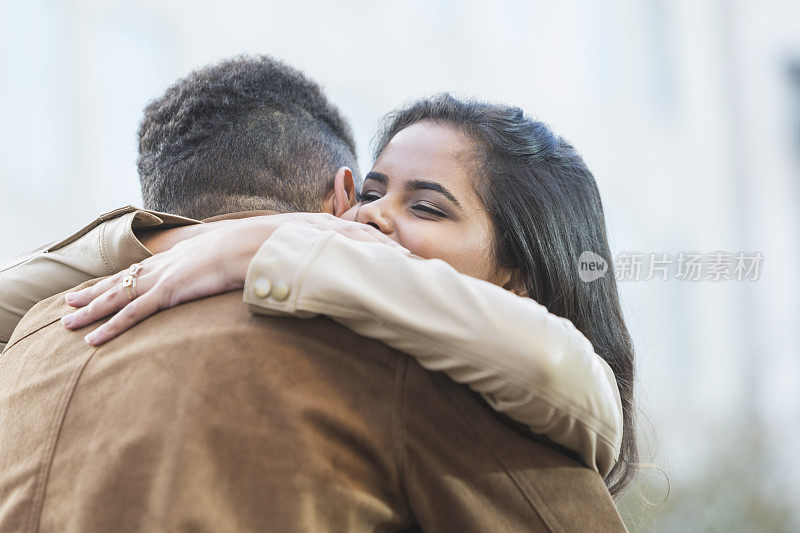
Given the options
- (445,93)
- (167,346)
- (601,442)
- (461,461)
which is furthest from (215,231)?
(445,93)

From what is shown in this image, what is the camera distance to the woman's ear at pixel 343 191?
189 centimetres

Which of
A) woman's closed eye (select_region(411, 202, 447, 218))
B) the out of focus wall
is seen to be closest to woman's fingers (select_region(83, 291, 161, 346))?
woman's closed eye (select_region(411, 202, 447, 218))

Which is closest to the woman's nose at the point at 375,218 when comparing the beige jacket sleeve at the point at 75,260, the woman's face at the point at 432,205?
the woman's face at the point at 432,205

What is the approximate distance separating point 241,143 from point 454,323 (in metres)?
0.90

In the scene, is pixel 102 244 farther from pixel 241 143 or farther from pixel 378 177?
pixel 378 177

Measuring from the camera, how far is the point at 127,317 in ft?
4.09

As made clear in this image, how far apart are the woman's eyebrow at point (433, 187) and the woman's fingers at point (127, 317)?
0.66m

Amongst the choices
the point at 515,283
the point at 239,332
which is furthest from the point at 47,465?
the point at 515,283

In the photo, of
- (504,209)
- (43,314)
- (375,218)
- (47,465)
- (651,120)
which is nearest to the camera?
(47,465)

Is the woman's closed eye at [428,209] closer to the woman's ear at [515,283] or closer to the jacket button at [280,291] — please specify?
the woman's ear at [515,283]

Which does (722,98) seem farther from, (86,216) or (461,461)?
(461,461)

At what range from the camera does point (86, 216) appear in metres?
6.50

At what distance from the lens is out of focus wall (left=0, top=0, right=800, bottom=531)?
20.0 ft

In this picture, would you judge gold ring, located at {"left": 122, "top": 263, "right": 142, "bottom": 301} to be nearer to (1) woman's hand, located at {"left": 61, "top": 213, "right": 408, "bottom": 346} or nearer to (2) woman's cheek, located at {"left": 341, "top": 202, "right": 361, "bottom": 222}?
(1) woman's hand, located at {"left": 61, "top": 213, "right": 408, "bottom": 346}
